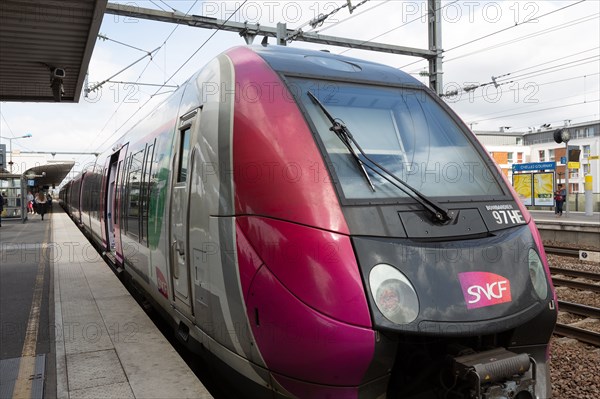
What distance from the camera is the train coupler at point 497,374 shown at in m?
2.55

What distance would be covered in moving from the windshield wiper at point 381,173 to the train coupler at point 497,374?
83 centimetres

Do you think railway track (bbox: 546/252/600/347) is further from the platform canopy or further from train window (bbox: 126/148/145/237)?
the platform canopy

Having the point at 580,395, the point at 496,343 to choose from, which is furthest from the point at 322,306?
the point at 580,395

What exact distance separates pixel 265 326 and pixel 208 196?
1.10m

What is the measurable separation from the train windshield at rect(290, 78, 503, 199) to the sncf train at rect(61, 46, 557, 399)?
0.04 feet

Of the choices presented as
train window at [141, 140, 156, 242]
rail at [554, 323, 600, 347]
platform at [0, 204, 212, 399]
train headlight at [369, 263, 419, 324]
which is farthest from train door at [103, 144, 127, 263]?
rail at [554, 323, 600, 347]

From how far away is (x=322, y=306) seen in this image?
2596 millimetres

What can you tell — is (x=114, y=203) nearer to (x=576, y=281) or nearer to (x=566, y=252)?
(x=576, y=281)

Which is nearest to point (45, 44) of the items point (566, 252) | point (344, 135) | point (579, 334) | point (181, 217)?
point (181, 217)

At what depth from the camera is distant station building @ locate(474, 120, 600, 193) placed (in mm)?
66312

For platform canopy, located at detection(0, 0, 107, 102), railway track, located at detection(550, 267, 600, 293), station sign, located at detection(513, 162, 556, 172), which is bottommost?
railway track, located at detection(550, 267, 600, 293)

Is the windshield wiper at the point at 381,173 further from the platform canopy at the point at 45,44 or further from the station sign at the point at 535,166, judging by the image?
the station sign at the point at 535,166

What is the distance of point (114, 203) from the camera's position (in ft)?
27.7

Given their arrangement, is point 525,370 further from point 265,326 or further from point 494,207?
point 265,326
